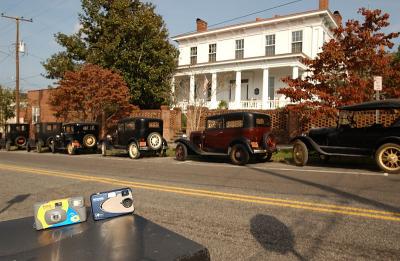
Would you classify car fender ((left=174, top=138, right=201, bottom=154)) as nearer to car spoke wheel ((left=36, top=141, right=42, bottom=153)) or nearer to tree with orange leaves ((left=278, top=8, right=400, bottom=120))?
tree with orange leaves ((left=278, top=8, right=400, bottom=120))

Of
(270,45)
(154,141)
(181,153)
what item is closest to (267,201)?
(181,153)

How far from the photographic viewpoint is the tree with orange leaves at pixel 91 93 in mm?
24688

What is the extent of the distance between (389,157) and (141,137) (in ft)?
36.5

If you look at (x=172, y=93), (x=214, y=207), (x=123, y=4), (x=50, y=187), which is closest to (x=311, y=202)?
(x=214, y=207)

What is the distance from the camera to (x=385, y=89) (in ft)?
51.7

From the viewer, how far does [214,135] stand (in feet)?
48.4

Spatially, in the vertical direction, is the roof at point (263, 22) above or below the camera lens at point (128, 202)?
above

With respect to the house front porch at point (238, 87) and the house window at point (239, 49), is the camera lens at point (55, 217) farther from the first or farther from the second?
the house window at point (239, 49)

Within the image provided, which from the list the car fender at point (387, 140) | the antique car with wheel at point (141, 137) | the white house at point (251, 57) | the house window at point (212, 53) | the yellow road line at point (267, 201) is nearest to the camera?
the yellow road line at point (267, 201)

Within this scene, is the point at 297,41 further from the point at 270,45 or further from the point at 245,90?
the point at 245,90

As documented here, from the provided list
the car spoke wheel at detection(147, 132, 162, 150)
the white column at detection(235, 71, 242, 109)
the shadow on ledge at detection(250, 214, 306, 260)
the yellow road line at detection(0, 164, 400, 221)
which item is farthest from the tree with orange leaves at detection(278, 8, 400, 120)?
the white column at detection(235, 71, 242, 109)

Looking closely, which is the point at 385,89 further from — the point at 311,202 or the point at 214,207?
the point at 214,207

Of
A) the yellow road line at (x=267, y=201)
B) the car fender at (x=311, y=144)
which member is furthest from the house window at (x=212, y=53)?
the yellow road line at (x=267, y=201)

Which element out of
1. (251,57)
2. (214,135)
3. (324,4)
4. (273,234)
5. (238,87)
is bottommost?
(273,234)
